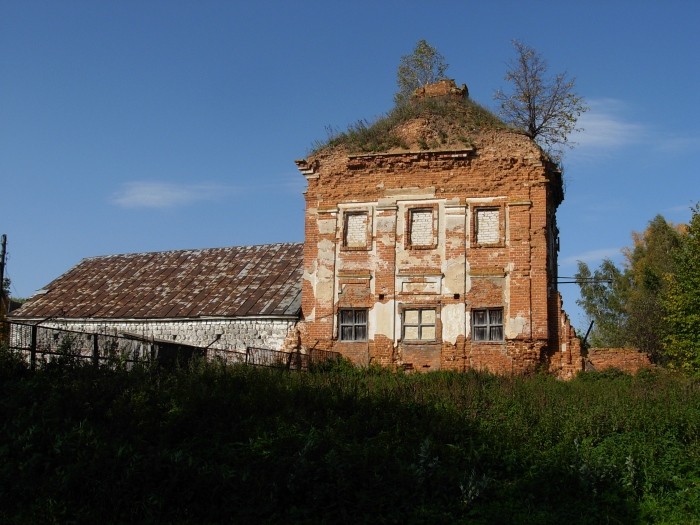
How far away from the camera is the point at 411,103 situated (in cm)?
2600

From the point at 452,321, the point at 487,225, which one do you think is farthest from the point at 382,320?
the point at 487,225

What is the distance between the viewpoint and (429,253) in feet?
75.6

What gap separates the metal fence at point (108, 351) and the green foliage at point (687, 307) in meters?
14.1

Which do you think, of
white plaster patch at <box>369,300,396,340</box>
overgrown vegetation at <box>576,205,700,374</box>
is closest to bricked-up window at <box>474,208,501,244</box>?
white plaster patch at <box>369,300,396,340</box>

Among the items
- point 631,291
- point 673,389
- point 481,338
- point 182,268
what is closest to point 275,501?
point 673,389

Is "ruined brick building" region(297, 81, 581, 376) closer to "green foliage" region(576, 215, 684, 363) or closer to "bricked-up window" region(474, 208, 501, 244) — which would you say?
"bricked-up window" region(474, 208, 501, 244)

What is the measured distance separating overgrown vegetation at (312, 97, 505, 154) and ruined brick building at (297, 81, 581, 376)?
0.05m

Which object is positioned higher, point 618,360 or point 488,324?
point 488,324

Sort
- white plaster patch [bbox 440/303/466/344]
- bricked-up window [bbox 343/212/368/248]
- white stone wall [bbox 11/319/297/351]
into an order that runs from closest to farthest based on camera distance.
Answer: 1. white plaster patch [bbox 440/303/466/344]
2. bricked-up window [bbox 343/212/368/248]
3. white stone wall [bbox 11/319/297/351]


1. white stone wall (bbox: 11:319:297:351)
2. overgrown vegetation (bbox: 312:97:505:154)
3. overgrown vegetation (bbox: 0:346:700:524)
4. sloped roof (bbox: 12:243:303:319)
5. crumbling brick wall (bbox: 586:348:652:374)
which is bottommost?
overgrown vegetation (bbox: 0:346:700:524)

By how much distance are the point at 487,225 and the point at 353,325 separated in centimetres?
482

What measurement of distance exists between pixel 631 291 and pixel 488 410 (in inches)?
1223

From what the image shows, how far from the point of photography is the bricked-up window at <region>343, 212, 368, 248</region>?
23.7m

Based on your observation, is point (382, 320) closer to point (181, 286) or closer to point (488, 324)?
point (488, 324)
